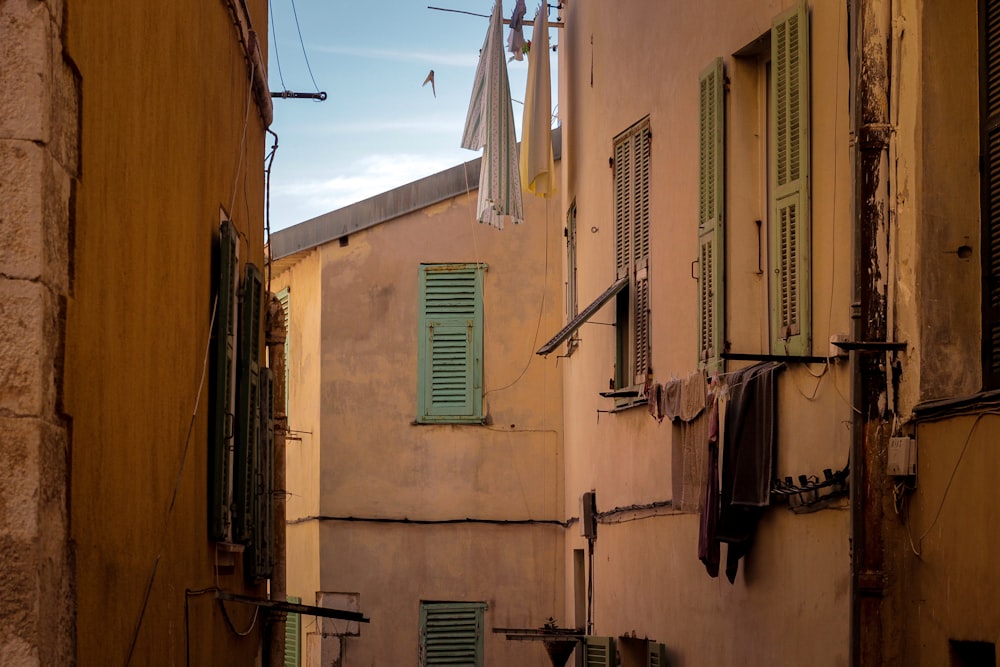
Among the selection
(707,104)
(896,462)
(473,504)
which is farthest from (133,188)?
(473,504)

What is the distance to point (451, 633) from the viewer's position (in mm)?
16438

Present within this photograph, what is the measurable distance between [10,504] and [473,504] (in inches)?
486

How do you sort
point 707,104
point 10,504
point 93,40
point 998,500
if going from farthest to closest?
point 707,104 < point 998,500 < point 93,40 < point 10,504

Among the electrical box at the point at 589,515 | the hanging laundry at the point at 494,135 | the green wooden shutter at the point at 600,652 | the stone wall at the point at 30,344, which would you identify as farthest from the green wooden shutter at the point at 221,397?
the hanging laundry at the point at 494,135

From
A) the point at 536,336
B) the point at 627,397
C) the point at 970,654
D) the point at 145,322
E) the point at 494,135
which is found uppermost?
the point at 494,135

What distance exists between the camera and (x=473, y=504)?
55.0 ft

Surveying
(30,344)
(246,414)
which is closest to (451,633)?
(246,414)

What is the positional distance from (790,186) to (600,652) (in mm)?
5463

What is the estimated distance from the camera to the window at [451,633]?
16359 millimetres

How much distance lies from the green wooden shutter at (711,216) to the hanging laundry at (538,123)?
17.9ft

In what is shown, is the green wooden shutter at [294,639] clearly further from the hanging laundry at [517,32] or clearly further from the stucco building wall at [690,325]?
the hanging laundry at [517,32]

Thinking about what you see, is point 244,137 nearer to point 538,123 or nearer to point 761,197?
point 761,197

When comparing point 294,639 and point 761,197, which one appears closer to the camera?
point 761,197

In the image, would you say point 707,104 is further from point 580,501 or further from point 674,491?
point 580,501
